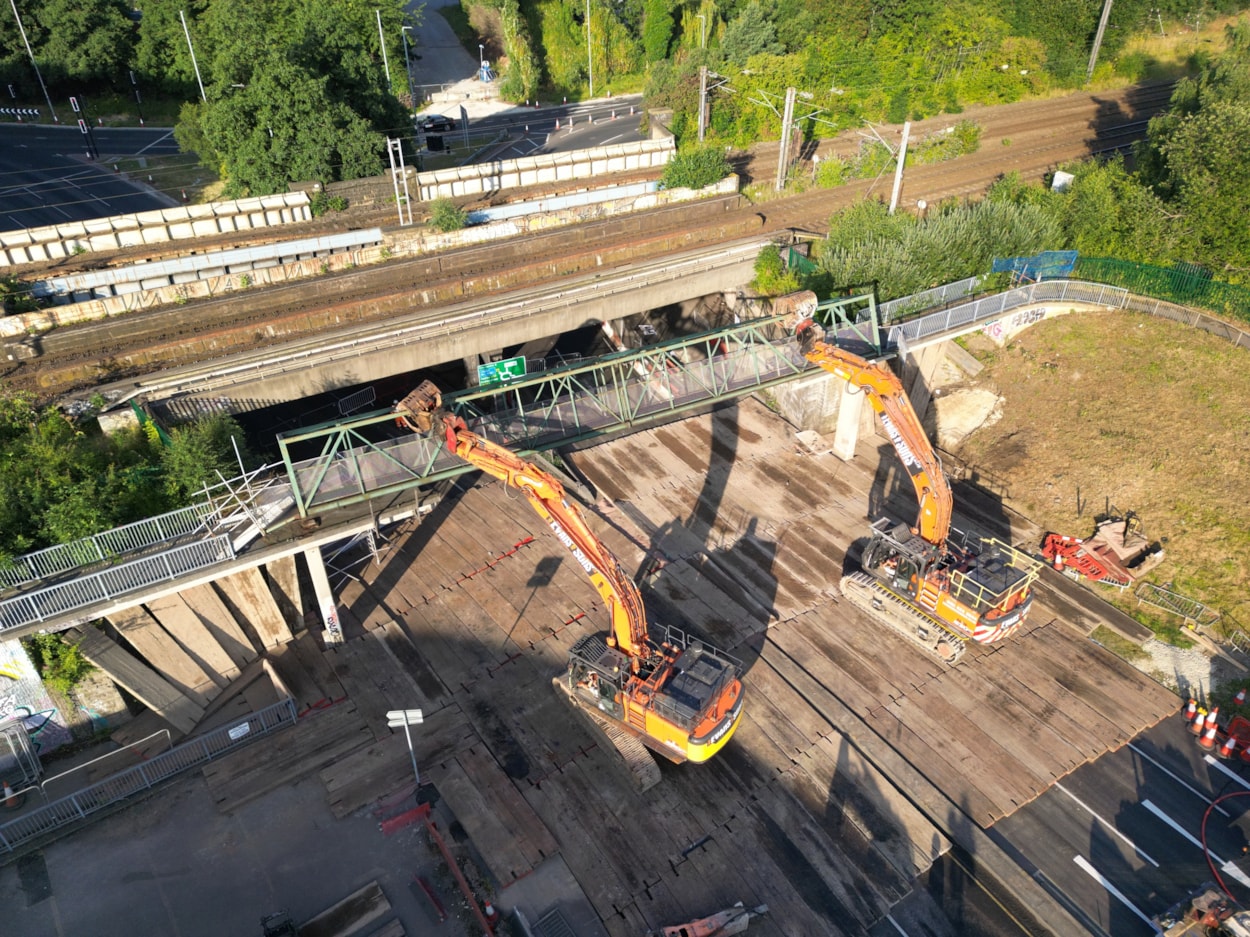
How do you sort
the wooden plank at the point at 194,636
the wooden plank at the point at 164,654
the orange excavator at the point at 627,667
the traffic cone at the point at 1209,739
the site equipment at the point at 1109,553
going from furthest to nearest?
the site equipment at the point at 1109,553 → the wooden plank at the point at 194,636 → the wooden plank at the point at 164,654 → the traffic cone at the point at 1209,739 → the orange excavator at the point at 627,667

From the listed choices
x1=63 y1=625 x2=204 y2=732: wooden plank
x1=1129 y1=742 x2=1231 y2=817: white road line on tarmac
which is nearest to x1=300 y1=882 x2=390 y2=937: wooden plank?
x1=63 y1=625 x2=204 y2=732: wooden plank

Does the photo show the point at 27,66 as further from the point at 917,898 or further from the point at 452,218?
the point at 917,898

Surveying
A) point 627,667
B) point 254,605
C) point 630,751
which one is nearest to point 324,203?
point 254,605

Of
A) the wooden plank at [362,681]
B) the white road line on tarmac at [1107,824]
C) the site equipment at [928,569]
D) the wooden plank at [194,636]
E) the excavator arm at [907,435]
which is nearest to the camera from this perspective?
the white road line on tarmac at [1107,824]

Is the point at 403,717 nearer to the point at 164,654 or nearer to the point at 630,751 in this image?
the point at 630,751

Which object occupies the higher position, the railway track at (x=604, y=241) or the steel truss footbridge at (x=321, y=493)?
the railway track at (x=604, y=241)

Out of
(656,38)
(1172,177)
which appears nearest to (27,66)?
(656,38)

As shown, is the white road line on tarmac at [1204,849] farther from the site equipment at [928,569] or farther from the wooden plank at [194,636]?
the wooden plank at [194,636]

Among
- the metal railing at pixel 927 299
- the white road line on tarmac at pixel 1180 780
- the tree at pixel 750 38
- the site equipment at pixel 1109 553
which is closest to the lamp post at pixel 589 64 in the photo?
the tree at pixel 750 38
